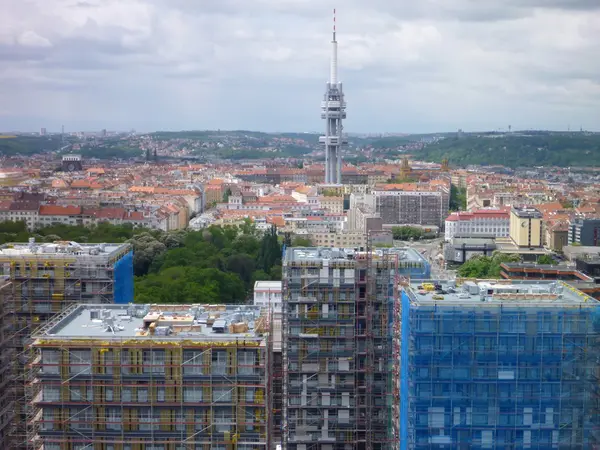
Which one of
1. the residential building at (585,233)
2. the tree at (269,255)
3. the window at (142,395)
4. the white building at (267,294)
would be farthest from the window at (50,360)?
the residential building at (585,233)

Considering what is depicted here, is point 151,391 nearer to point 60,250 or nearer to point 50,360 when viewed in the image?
point 50,360

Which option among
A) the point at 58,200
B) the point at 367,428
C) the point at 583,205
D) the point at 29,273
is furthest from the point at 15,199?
the point at 367,428

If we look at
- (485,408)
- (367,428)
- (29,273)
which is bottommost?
(367,428)

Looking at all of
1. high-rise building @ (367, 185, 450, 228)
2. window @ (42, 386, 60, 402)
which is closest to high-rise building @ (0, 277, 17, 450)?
window @ (42, 386, 60, 402)

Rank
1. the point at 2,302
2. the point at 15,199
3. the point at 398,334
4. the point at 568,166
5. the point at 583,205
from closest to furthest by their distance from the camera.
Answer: the point at 398,334 < the point at 2,302 < the point at 15,199 < the point at 583,205 < the point at 568,166

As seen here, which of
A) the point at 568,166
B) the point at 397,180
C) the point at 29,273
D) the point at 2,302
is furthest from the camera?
the point at 568,166

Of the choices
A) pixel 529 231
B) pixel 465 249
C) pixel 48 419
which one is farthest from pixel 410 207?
pixel 48 419

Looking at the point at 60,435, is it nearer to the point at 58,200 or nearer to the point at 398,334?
the point at 398,334
